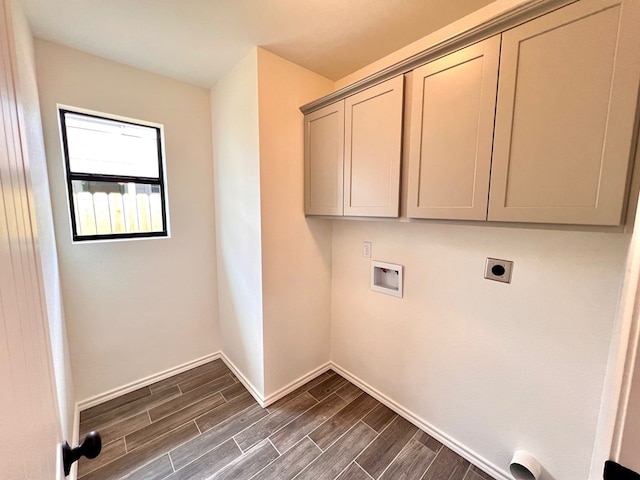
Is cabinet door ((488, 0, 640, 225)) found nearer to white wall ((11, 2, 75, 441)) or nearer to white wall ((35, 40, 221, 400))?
white wall ((11, 2, 75, 441))

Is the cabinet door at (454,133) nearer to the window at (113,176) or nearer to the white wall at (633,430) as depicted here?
the white wall at (633,430)

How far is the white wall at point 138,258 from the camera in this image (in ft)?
5.70

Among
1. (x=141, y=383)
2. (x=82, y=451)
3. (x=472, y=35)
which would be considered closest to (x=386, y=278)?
(x=472, y=35)

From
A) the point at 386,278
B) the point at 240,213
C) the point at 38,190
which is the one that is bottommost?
the point at 386,278

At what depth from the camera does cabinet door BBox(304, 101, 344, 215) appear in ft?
5.80

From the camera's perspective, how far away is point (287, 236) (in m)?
2.01

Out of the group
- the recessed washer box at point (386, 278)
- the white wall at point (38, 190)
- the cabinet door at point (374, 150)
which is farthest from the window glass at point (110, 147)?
the recessed washer box at point (386, 278)

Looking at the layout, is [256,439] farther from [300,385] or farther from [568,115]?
[568,115]

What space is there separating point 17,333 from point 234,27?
185 cm

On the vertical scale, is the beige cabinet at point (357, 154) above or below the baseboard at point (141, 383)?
above

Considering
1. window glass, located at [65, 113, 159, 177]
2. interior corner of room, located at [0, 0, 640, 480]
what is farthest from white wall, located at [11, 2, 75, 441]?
window glass, located at [65, 113, 159, 177]

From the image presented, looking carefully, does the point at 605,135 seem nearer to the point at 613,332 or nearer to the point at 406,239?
the point at 613,332

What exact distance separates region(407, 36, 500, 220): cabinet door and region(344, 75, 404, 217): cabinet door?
96mm

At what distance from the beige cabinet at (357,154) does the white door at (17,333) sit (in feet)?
4.73
